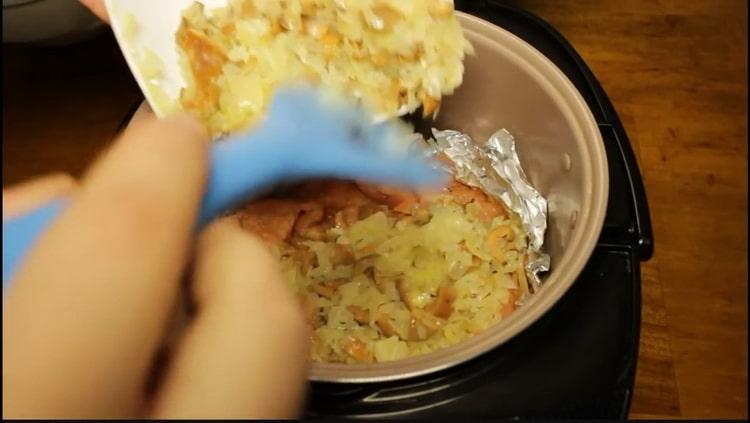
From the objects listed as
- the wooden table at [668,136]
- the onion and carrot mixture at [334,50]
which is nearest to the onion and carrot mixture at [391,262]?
the onion and carrot mixture at [334,50]

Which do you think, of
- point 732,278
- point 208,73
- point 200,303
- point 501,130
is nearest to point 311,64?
point 208,73

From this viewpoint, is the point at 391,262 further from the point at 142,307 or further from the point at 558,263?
the point at 142,307

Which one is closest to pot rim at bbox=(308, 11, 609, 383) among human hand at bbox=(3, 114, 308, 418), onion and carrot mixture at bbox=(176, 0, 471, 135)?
onion and carrot mixture at bbox=(176, 0, 471, 135)

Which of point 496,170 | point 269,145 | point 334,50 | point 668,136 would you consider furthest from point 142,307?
point 668,136

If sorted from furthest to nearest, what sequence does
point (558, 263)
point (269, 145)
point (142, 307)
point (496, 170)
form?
1. point (496, 170)
2. point (558, 263)
3. point (269, 145)
4. point (142, 307)

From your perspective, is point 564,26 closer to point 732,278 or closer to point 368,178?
point 732,278

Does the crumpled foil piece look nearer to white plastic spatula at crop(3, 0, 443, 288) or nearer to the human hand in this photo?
white plastic spatula at crop(3, 0, 443, 288)
